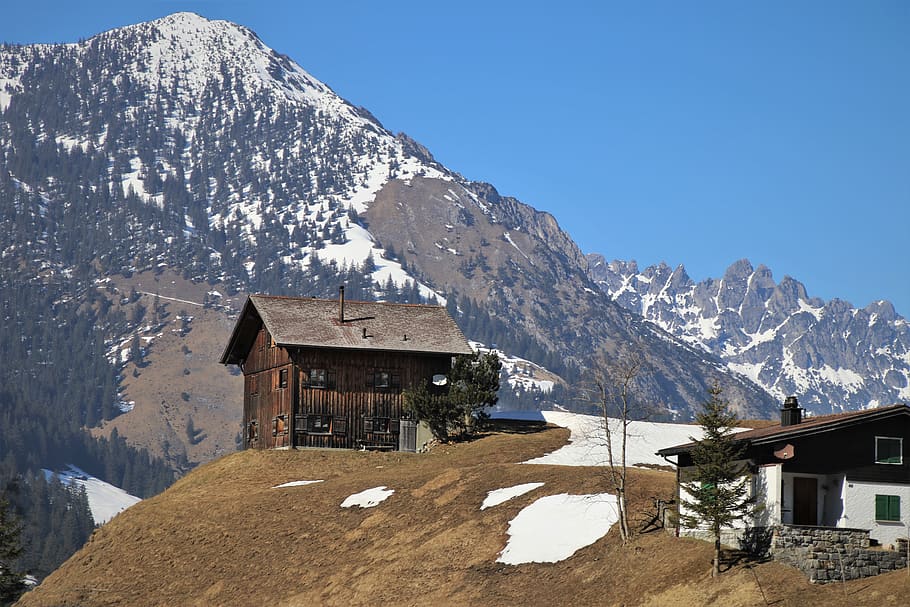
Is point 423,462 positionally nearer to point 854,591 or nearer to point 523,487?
point 523,487

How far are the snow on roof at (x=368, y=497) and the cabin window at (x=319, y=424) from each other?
16.7 metres

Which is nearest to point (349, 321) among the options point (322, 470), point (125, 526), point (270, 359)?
point (270, 359)

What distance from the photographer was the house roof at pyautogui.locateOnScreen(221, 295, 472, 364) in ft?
291

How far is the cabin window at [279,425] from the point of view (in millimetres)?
88094

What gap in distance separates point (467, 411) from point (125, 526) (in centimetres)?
2330

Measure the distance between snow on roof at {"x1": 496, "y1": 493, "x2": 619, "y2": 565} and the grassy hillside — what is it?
613 mm

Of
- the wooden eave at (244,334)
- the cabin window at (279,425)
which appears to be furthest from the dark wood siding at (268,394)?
the wooden eave at (244,334)

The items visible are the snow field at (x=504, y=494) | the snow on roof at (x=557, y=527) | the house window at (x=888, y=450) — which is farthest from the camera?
the snow field at (x=504, y=494)

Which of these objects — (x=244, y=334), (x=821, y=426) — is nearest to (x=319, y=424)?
(x=244, y=334)

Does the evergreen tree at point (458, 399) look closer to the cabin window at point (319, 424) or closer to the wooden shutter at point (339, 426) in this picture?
the wooden shutter at point (339, 426)

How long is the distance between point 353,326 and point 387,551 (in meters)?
31.9

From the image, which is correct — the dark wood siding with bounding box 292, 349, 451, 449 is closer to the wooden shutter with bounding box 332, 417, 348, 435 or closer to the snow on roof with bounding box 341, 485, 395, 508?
the wooden shutter with bounding box 332, 417, 348, 435

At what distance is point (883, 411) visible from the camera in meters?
50.8

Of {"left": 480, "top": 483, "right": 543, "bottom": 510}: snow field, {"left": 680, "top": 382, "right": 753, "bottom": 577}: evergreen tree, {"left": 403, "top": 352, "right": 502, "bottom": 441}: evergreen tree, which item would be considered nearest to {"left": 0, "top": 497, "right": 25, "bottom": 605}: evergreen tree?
{"left": 403, "top": 352, "right": 502, "bottom": 441}: evergreen tree
